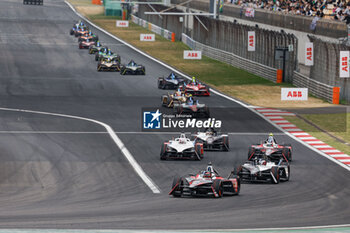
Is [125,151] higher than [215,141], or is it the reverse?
[215,141]

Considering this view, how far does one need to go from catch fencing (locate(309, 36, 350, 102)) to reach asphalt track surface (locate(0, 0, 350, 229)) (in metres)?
6.72

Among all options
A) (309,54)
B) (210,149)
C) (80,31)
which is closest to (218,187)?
(210,149)

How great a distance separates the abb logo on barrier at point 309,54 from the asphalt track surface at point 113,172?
707 cm

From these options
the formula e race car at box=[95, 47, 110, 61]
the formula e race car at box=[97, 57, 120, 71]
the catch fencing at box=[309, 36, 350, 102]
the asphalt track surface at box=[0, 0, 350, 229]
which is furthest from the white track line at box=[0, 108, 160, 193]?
the formula e race car at box=[95, 47, 110, 61]

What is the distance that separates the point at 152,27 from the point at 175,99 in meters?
59.4

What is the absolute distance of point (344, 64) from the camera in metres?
50.7

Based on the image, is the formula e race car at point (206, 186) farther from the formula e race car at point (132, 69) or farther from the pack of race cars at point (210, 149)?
the formula e race car at point (132, 69)

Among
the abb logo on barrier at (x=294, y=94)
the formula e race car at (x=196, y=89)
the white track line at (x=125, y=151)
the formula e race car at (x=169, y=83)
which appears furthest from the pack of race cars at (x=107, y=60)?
the abb logo on barrier at (x=294, y=94)

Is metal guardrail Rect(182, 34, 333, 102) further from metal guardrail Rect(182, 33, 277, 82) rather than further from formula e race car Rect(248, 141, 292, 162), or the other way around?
formula e race car Rect(248, 141, 292, 162)

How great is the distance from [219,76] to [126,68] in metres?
7.42

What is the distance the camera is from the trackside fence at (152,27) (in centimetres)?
9818

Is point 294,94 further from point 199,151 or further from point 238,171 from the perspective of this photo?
point 238,171

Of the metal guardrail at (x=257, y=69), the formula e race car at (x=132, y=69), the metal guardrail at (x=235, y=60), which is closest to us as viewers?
the metal guardrail at (x=257, y=69)

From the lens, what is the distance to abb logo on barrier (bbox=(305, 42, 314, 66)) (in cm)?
5706
